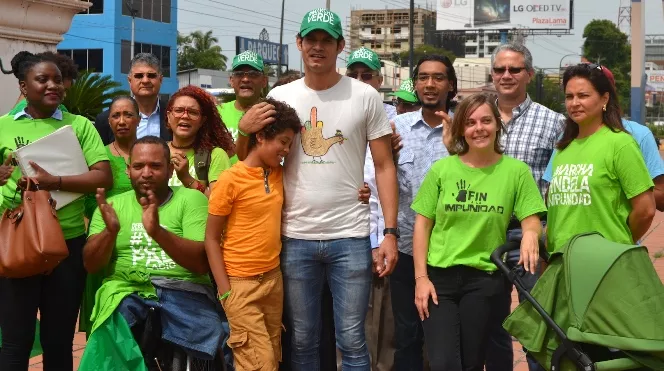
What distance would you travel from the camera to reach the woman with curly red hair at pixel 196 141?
210 inches

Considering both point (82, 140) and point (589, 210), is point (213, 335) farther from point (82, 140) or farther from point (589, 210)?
point (589, 210)

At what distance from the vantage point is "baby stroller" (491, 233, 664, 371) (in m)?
3.88

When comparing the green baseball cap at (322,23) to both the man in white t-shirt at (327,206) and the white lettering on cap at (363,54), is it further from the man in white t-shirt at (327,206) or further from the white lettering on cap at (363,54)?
the white lettering on cap at (363,54)

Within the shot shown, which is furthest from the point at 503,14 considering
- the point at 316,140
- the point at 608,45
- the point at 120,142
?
the point at 316,140

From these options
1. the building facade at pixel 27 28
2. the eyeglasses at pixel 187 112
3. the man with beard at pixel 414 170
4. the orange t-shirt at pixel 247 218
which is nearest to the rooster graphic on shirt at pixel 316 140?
the orange t-shirt at pixel 247 218

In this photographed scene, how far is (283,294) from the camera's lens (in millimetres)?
4883

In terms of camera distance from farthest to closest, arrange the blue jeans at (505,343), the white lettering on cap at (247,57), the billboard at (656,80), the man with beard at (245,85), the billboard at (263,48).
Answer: the billboard at (656,80), the billboard at (263,48), the white lettering on cap at (247,57), the man with beard at (245,85), the blue jeans at (505,343)

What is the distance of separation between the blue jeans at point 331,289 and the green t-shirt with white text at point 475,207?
15.1 inches

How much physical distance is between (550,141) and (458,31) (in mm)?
72389

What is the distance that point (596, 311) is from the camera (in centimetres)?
397

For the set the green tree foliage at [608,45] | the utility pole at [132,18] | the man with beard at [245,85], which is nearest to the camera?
the man with beard at [245,85]

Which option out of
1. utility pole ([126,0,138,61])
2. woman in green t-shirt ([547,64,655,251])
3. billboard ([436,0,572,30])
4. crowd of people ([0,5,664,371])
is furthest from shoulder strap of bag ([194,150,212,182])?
billboard ([436,0,572,30])

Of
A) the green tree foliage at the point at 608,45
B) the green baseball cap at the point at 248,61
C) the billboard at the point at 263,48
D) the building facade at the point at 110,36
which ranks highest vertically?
the green tree foliage at the point at 608,45

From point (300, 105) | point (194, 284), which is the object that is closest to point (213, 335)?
point (194, 284)
